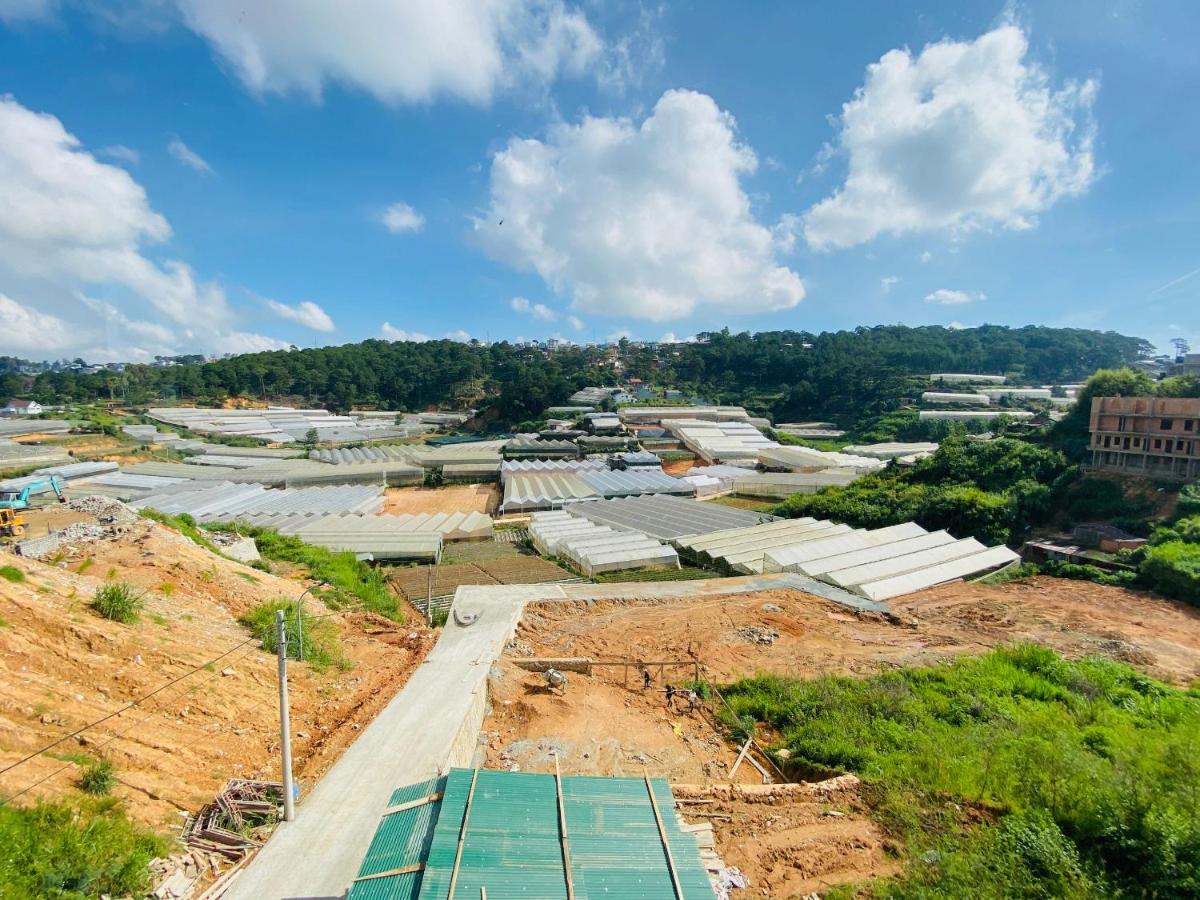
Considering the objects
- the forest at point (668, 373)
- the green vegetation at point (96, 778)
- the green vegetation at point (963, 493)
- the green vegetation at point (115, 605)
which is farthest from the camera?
the forest at point (668, 373)

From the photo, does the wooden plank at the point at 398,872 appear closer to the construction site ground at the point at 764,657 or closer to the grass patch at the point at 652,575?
the construction site ground at the point at 764,657

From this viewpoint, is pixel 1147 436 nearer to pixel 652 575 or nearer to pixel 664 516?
pixel 664 516

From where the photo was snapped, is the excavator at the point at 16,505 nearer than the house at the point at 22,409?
Yes

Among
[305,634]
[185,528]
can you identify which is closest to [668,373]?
[185,528]

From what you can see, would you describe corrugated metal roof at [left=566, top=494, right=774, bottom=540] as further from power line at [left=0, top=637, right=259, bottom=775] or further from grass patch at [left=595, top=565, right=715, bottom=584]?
power line at [left=0, top=637, right=259, bottom=775]

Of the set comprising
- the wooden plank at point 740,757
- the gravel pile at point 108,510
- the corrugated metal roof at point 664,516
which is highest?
the gravel pile at point 108,510

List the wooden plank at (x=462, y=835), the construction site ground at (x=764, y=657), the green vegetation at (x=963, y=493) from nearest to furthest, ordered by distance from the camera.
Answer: the wooden plank at (x=462, y=835) < the construction site ground at (x=764, y=657) < the green vegetation at (x=963, y=493)

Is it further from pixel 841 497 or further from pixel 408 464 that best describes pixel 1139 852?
pixel 408 464

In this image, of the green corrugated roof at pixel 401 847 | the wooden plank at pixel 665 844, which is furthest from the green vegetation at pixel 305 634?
the wooden plank at pixel 665 844

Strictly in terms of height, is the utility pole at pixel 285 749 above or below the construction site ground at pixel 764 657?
above

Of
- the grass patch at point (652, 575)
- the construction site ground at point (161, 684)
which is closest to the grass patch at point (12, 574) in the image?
the construction site ground at point (161, 684)
